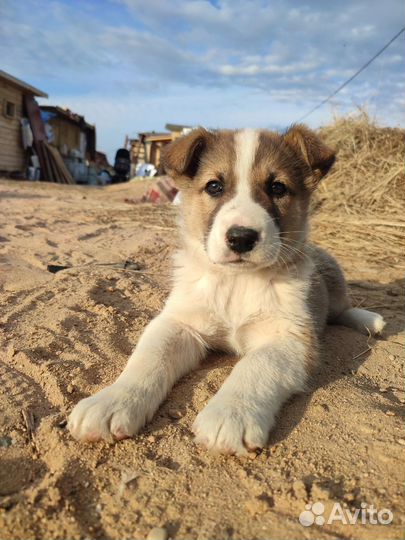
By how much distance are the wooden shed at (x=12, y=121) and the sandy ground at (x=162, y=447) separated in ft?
54.1

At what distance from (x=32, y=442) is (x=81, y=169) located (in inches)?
961

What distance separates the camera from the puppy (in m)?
2.19

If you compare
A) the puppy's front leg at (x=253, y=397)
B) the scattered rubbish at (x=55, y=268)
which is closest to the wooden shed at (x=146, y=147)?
the scattered rubbish at (x=55, y=268)

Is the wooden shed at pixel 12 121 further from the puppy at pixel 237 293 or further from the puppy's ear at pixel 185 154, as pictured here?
the puppy at pixel 237 293

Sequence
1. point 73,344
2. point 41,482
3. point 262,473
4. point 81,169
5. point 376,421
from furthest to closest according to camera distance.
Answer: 1. point 81,169
2. point 73,344
3. point 376,421
4. point 262,473
5. point 41,482

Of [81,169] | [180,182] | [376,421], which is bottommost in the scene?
[81,169]

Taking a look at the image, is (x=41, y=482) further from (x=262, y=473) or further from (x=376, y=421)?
(x=376, y=421)

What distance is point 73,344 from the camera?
3033mm

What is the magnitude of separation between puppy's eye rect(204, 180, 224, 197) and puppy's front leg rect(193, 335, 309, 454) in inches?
40.7

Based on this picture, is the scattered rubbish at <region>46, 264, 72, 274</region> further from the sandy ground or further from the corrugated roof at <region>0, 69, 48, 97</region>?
the corrugated roof at <region>0, 69, 48, 97</region>

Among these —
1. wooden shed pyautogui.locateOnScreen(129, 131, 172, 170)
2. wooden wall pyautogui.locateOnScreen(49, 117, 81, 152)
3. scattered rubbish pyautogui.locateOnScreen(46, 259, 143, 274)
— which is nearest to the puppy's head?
scattered rubbish pyautogui.locateOnScreen(46, 259, 143, 274)

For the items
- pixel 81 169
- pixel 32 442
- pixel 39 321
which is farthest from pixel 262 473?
pixel 81 169

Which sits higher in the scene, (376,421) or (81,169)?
(376,421)

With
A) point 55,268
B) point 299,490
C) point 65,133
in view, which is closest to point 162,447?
point 299,490
